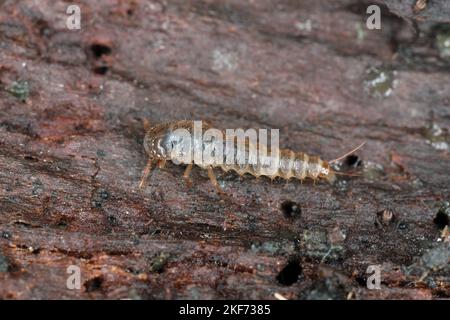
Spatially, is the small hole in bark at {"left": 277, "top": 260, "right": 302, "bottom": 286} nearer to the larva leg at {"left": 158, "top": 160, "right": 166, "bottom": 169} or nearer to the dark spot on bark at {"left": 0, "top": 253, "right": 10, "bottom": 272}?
the larva leg at {"left": 158, "top": 160, "right": 166, "bottom": 169}

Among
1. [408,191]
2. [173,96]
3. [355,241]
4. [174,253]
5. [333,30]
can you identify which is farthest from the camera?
[333,30]

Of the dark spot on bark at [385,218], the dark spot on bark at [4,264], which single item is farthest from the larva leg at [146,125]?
the dark spot on bark at [385,218]

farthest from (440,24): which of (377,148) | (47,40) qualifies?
(47,40)

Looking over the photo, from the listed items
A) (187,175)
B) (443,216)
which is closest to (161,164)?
(187,175)

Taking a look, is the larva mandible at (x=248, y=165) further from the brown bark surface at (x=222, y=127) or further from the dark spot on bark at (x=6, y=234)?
the dark spot on bark at (x=6, y=234)

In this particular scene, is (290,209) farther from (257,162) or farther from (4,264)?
(4,264)
